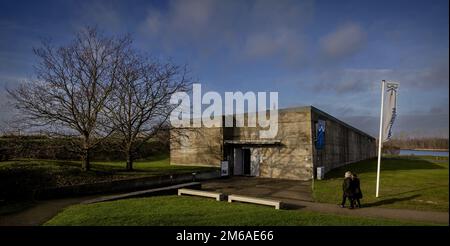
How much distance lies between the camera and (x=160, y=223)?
843 cm

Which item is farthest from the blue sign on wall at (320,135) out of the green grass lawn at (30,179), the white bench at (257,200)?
the green grass lawn at (30,179)

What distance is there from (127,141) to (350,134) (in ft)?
85.7

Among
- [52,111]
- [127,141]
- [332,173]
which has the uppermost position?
[52,111]

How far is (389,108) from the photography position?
48.6ft

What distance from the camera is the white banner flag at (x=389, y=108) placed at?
14.7 metres

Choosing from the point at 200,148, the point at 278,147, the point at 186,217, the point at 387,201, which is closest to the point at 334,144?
the point at 278,147

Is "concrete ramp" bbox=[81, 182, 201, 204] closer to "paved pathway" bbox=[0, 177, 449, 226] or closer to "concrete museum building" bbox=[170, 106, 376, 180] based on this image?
"paved pathway" bbox=[0, 177, 449, 226]

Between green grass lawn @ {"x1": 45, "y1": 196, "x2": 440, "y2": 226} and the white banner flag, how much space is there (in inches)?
254

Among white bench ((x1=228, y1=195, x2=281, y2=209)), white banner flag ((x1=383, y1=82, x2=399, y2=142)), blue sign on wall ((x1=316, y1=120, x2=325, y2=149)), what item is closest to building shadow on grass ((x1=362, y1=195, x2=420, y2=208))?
white banner flag ((x1=383, y1=82, x2=399, y2=142))

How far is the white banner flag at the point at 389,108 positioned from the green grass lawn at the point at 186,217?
21.2 feet

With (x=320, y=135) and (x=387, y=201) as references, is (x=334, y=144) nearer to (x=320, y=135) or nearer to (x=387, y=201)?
(x=320, y=135)

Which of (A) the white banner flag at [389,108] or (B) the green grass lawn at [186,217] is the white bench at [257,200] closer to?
(B) the green grass lawn at [186,217]
